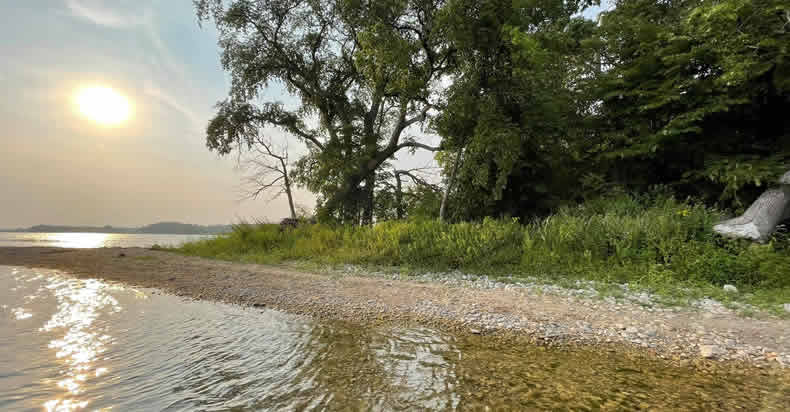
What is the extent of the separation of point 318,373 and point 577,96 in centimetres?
1302

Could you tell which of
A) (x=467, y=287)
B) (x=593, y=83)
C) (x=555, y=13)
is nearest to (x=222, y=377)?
(x=467, y=287)

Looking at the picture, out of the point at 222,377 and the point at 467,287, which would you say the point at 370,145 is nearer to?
the point at 467,287

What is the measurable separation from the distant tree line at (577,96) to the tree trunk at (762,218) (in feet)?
1.59

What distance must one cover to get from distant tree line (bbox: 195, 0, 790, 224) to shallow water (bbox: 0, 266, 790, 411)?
817cm

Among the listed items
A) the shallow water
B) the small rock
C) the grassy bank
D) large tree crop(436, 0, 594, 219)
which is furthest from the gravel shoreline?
large tree crop(436, 0, 594, 219)

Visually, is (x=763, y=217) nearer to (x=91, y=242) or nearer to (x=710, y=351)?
(x=710, y=351)

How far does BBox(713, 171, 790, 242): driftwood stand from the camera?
721 centimetres

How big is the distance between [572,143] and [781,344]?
9.80 metres

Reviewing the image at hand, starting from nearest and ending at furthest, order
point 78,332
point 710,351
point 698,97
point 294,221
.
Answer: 1. point 710,351
2. point 78,332
3. point 698,97
4. point 294,221

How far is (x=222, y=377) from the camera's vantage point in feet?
10.0

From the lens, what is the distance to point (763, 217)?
7676 millimetres

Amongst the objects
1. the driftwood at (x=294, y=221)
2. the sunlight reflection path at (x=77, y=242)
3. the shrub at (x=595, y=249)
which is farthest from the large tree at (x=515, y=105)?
the sunlight reflection path at (x=77, y=242)

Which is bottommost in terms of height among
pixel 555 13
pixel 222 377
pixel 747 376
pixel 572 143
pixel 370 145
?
pixel 747 376

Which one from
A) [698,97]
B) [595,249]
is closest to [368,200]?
[595,249]
